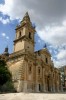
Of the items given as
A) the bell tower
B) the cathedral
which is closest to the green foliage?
the cathedral

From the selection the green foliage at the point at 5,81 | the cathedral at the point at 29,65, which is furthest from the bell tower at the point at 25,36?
the green foliage at the point at 5,81

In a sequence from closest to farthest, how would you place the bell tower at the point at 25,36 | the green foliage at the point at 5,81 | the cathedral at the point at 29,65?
the green foliage at the point at 5,81 → the cathedral at the point at 29,65 → the bell tower at the point at 25,36

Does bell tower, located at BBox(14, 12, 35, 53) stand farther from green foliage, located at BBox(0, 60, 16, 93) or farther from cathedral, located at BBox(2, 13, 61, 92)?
green foliage, located at BBox(0, 60, 16, 93)

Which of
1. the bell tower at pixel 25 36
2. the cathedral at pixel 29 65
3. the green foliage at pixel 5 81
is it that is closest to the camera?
the green foliage at pixel 5 81

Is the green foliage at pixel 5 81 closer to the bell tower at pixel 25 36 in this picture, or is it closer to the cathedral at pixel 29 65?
the cathedral at pixel 29 65

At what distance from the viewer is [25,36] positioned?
4597cm

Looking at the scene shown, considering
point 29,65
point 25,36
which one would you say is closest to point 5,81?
point 29,65

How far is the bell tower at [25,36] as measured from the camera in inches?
1812

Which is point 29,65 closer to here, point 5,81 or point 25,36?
point 5,81

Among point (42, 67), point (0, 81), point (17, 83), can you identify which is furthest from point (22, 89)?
point (42, 67)

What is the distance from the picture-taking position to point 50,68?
5112cm

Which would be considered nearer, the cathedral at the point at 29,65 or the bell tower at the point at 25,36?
the cathedral at the point at 29,65

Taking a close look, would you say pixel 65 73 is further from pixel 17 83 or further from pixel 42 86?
pixel 17 83

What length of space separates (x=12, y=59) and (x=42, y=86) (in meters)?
10.7
